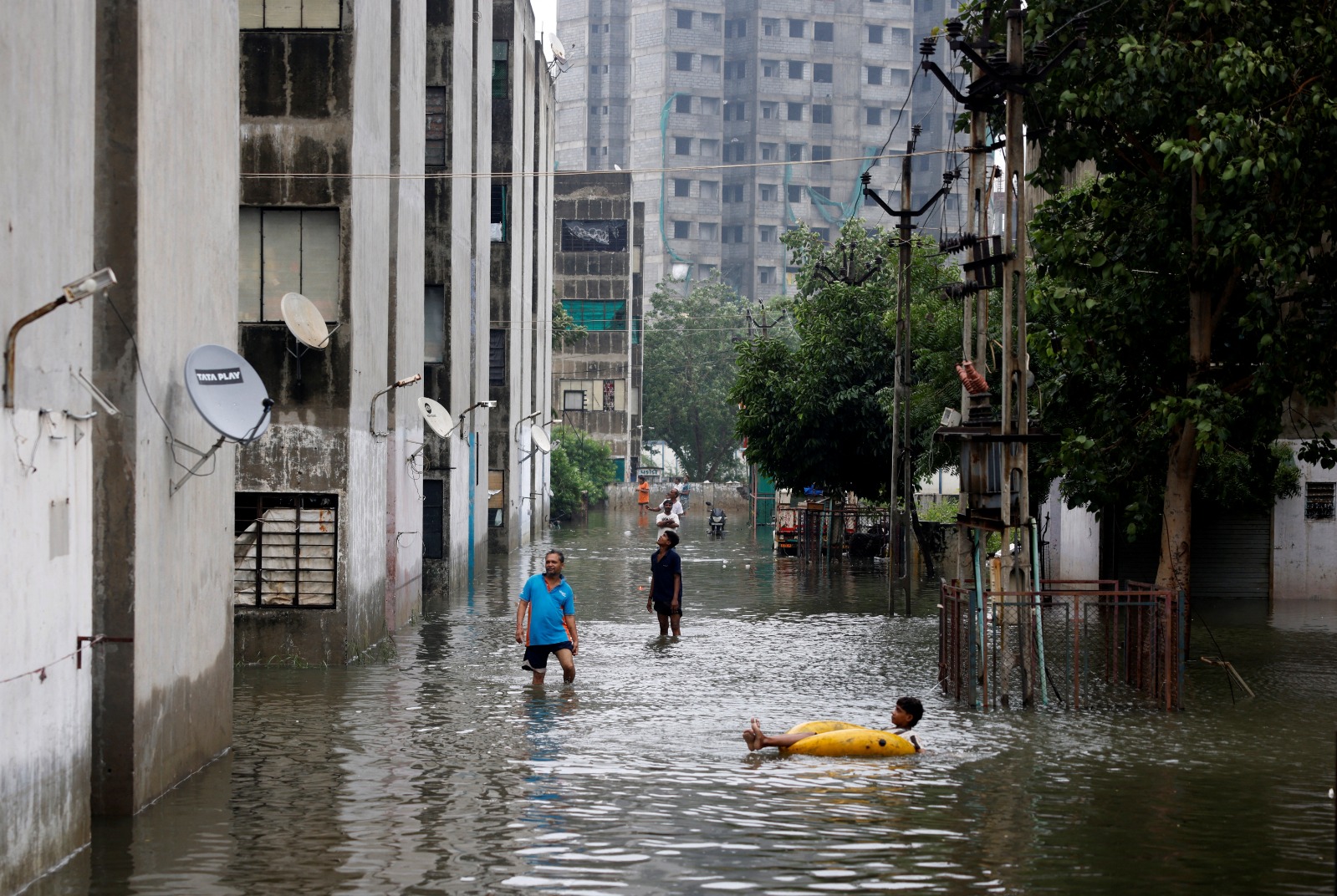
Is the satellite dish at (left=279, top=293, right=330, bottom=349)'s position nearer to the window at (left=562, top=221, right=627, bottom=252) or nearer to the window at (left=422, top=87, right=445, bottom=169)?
the window at (left=422, top=87, right=445, bottom=169)

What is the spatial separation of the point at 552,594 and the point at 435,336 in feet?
46.7

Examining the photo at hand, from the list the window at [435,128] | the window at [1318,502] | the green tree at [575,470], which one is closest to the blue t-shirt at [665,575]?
the window at [435,128]

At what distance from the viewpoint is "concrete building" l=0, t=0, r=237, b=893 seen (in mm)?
9523

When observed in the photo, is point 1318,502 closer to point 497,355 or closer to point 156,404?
point 497,355

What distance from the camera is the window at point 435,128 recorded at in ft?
100

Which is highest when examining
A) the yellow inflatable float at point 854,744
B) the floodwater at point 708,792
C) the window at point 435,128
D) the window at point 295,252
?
the window at point 435,128

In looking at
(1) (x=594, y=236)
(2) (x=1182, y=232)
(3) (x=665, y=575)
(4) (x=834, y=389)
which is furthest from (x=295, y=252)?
(1) (x=594, y=236)

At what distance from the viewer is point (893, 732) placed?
1424 cm

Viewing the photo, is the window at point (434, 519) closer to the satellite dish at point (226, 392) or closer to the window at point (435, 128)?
the window at point (435, 128)

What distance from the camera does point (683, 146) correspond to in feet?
442

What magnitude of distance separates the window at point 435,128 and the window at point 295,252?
33.7ft

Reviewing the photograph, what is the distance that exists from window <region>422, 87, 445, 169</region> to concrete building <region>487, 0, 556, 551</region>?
348 inches

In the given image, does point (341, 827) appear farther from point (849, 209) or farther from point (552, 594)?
point (849, 209)

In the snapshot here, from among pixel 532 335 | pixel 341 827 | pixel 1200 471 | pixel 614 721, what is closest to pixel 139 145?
pixel 341 827
